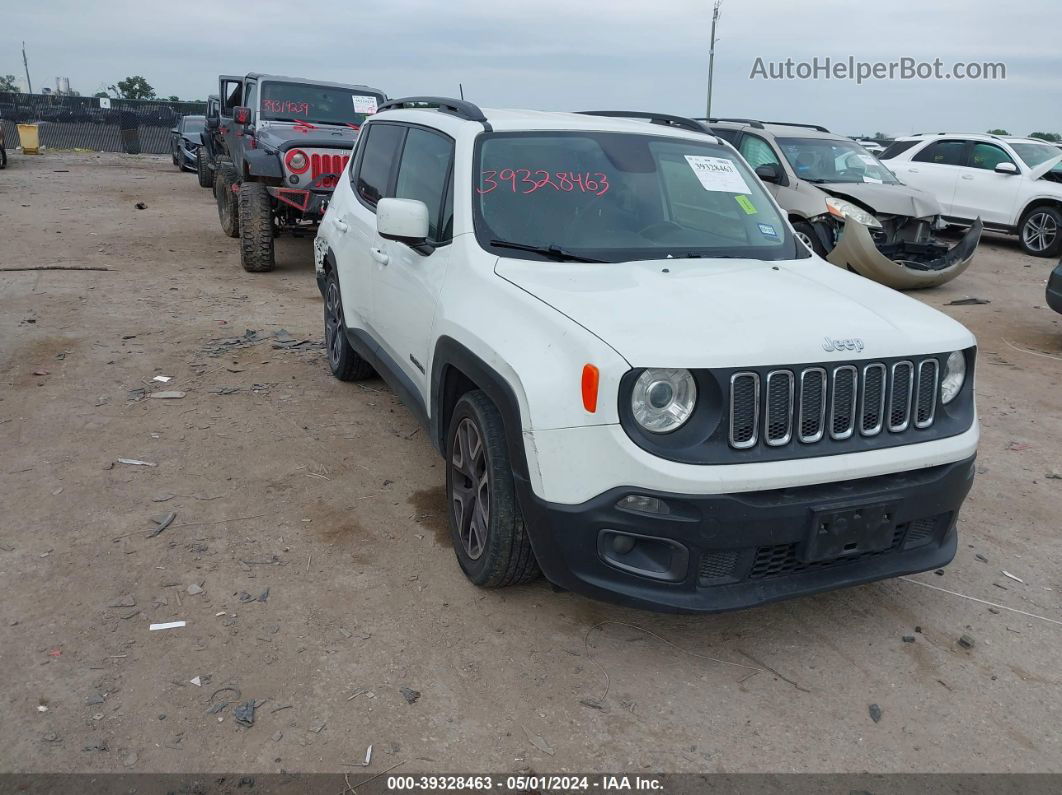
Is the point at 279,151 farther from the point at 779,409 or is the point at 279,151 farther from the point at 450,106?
the point at 779,409

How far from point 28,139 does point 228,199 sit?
68.5ft

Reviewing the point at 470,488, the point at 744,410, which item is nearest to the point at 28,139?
the point at 470,488

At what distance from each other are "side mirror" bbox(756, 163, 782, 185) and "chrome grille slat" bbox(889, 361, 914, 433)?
7.35m

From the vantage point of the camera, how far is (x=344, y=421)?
5.30 meters

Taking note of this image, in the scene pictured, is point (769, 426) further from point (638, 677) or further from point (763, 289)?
point (638, 677)

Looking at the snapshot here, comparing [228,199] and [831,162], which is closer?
[831,162]

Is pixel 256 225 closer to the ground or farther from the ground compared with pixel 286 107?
closer to the ground

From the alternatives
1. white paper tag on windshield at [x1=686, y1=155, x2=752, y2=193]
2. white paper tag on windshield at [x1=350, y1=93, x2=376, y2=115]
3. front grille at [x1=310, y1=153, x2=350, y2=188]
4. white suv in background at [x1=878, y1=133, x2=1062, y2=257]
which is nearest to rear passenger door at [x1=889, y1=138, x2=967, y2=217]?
white suv in background at [x1=878, y1=133, x2=1062, y2=257]

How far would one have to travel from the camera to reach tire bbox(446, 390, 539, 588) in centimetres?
311

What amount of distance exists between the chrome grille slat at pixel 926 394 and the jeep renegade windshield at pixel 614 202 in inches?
40.7

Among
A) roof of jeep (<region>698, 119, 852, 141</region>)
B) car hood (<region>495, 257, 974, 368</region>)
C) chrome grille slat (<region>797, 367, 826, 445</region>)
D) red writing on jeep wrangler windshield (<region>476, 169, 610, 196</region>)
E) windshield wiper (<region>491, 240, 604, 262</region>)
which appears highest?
roof of jeep (<region>698, 119, 852, 141</region>)

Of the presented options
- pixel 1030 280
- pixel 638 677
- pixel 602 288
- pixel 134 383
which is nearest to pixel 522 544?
pixel 638 677

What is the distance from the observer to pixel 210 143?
16359 millimetres

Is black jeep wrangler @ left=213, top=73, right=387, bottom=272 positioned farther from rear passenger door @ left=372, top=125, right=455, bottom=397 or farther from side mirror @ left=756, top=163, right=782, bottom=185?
rear passenger door @ left=372, top=125, right=455, bottom=397
